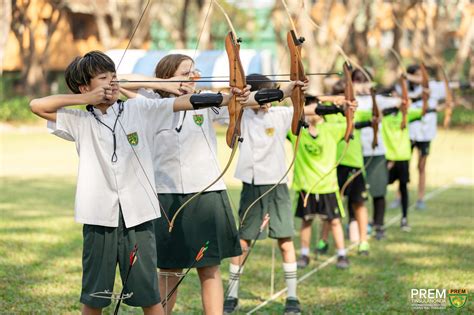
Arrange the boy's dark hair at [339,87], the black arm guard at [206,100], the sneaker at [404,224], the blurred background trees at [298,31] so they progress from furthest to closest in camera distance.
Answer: the blurred background trees at [298,31]
the sneaker at [404,224]
the boy's dark hair at [339,87]
the black arm guard at [206,100]

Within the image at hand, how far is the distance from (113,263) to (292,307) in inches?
75.3

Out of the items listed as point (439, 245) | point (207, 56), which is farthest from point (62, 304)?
point (207, 56)

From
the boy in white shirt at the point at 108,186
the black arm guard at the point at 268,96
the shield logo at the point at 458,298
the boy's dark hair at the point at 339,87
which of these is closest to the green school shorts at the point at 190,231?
the boy in white shirt at the point at 108,186

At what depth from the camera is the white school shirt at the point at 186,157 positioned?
4844 mm

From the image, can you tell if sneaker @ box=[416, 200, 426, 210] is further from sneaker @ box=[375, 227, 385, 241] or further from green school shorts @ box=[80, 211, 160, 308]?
green school shorts @ box=[80, 211, 160, 308]

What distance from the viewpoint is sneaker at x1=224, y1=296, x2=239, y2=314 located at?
5785 mm

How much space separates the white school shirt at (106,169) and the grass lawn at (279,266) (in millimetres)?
1775

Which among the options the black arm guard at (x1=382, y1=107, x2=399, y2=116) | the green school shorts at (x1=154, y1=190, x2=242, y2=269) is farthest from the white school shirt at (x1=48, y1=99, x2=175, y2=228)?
the black arm guard at (x1=382, y1=107, x2=399, y2=116)

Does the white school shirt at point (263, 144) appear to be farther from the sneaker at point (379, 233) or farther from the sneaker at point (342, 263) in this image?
the sneaker at point (379, 233)

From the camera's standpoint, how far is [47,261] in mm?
7406

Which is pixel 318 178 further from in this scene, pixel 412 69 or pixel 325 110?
pixel 412 69

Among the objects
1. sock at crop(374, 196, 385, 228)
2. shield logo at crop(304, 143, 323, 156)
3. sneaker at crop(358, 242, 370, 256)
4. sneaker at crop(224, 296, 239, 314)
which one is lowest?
sneaker at crop(358, 242, 370, 256)

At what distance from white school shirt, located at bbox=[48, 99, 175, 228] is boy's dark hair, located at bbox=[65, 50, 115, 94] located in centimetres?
15

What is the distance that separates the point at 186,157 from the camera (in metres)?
4.86
